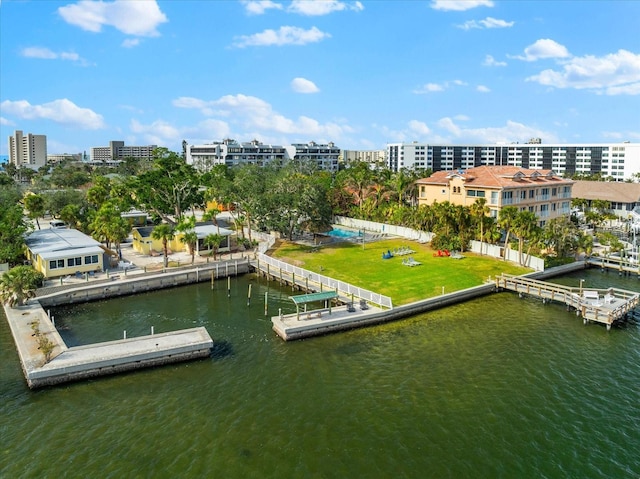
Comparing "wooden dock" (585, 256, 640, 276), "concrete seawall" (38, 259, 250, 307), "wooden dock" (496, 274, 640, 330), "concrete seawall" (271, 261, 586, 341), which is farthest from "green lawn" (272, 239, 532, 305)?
"wooden dock" (585, 256, 640, 276)

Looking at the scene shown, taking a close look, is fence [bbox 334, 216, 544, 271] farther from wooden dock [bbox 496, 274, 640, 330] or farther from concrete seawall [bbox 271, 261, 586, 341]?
concrete seawall [bbox 271, 261, 586, 341]

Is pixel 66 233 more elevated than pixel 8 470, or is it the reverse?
pixel 66 233

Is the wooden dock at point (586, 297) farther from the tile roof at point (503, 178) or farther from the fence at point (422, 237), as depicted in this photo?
the tile roof at point (503, 178)

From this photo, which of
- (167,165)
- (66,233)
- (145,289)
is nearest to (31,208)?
(66,233)

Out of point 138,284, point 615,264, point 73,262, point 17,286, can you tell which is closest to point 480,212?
point 615,264

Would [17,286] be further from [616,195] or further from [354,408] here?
[616,195]

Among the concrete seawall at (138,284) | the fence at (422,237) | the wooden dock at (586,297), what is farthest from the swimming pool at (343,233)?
the wooden dock at (586,297)

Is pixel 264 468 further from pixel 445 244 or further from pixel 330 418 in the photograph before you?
pixel 445 244
